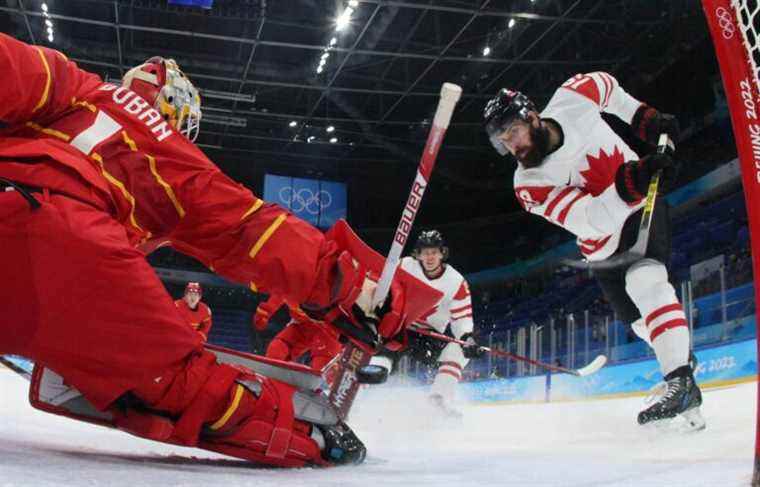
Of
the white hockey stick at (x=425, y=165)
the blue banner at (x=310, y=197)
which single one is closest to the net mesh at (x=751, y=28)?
the white hockey stick at (x=425, y=165)

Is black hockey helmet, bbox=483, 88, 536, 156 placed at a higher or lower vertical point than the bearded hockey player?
higher

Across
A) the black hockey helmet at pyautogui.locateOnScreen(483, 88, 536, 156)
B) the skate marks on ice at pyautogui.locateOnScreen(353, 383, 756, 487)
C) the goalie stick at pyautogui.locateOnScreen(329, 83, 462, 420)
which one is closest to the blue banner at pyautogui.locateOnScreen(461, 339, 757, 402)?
the skate marks on ice at pyautogui.locateOnScreen(353, 383, 756, 487)

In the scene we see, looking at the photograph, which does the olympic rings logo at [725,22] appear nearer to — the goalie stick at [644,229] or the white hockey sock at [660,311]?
the goalie stick at [644,229]

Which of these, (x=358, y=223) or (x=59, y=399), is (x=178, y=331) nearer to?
(x=59, y=399)

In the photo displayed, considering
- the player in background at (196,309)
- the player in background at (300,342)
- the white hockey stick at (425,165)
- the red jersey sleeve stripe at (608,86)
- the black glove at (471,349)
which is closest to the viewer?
the white hockey stick at (425,165)

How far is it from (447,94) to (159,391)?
732 millimetres

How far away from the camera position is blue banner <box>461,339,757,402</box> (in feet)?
14.3

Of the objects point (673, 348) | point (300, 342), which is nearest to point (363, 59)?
point (300, 342)

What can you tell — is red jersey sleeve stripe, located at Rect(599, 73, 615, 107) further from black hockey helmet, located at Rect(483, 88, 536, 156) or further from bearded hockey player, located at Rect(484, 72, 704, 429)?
black hockey helmet, located at Rect(483, 88, 536, 156)

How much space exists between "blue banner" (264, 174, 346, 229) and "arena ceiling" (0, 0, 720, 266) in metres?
0.87

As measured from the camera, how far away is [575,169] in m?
2.52

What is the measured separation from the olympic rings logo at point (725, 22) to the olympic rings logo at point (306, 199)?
37.5 ft

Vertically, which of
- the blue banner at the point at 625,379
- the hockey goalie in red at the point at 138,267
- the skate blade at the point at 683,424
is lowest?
the blue banner at the point at 625,379

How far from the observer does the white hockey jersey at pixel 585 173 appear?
8.15ft
